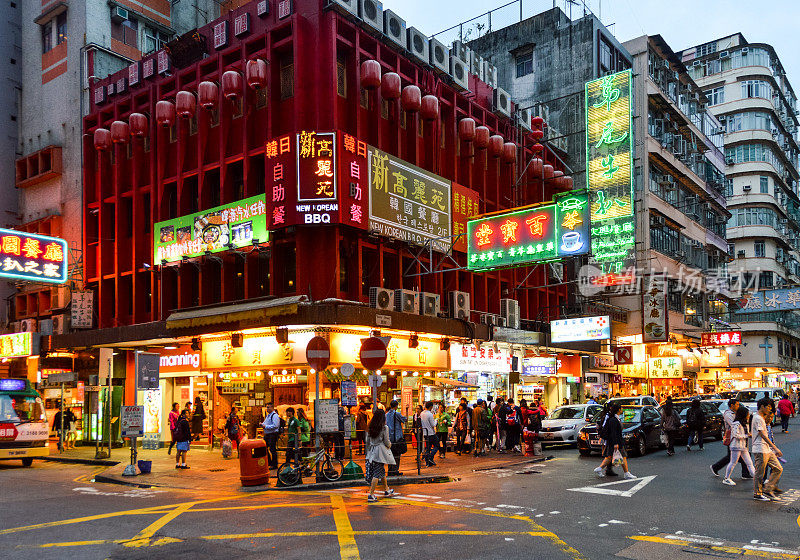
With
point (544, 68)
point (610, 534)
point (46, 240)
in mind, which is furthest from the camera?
point (544, 68)

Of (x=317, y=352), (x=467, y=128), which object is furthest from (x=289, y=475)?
(x=467, y=128)

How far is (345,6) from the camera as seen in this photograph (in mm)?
24234

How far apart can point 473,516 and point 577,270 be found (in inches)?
1082

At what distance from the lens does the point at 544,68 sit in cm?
4322

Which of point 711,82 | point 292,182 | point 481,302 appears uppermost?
point 711,82

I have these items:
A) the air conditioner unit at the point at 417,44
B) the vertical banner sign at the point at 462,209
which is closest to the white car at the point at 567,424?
the vertical banner sign at the point at 462,209

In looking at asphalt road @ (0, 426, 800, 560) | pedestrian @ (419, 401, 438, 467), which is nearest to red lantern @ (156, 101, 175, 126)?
asphalt road @ (0, 426, 800, 560)

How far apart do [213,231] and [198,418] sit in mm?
6834

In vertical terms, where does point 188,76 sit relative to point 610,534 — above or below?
above

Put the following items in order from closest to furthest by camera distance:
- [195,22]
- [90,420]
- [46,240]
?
[46,240]
[90,420]
[195,22]

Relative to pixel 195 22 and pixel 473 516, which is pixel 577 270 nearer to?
pixel 195 22

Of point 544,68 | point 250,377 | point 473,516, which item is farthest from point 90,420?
point 544,68

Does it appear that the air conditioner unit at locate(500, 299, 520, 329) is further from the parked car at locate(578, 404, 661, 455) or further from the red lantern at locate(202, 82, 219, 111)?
the red lantern at locate(202, 82, 219, 111)

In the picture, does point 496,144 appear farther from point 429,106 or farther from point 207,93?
point 207,93
